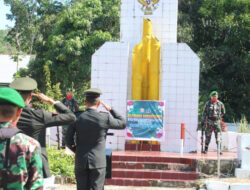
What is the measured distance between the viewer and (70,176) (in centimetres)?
823

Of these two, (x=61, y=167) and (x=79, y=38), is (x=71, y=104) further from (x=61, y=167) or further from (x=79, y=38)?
(x=79, y=38)

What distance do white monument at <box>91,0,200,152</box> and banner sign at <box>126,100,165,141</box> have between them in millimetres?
437

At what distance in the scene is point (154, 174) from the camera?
8.66 metres

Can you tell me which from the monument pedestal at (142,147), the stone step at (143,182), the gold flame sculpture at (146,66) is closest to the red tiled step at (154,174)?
the stone step at (143,182)

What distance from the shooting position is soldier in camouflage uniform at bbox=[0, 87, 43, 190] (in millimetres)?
1885

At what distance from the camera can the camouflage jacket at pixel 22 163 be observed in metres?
1.89

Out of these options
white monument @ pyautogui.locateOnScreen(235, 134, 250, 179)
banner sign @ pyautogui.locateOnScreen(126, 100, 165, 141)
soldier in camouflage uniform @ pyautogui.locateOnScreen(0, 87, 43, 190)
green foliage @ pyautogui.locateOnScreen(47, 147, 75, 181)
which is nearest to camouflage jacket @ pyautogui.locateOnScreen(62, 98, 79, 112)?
banner sign @ pyautogui.locateOnScreen(126, 100, 165, 141)

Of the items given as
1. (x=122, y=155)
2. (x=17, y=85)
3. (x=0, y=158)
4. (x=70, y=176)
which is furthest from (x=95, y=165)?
(x=122, y=155)

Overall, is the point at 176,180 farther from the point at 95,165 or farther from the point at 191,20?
the point at 191,20

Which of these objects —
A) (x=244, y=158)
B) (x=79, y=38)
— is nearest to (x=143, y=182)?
(x=244, y=158)

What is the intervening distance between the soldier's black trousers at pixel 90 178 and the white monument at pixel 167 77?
6.39 m

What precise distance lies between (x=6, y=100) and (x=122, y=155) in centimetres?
739

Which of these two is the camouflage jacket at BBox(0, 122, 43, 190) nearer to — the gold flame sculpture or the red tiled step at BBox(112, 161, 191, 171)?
the red tiled step at BBox(112, 161, 191, 171)

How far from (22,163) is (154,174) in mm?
7031
